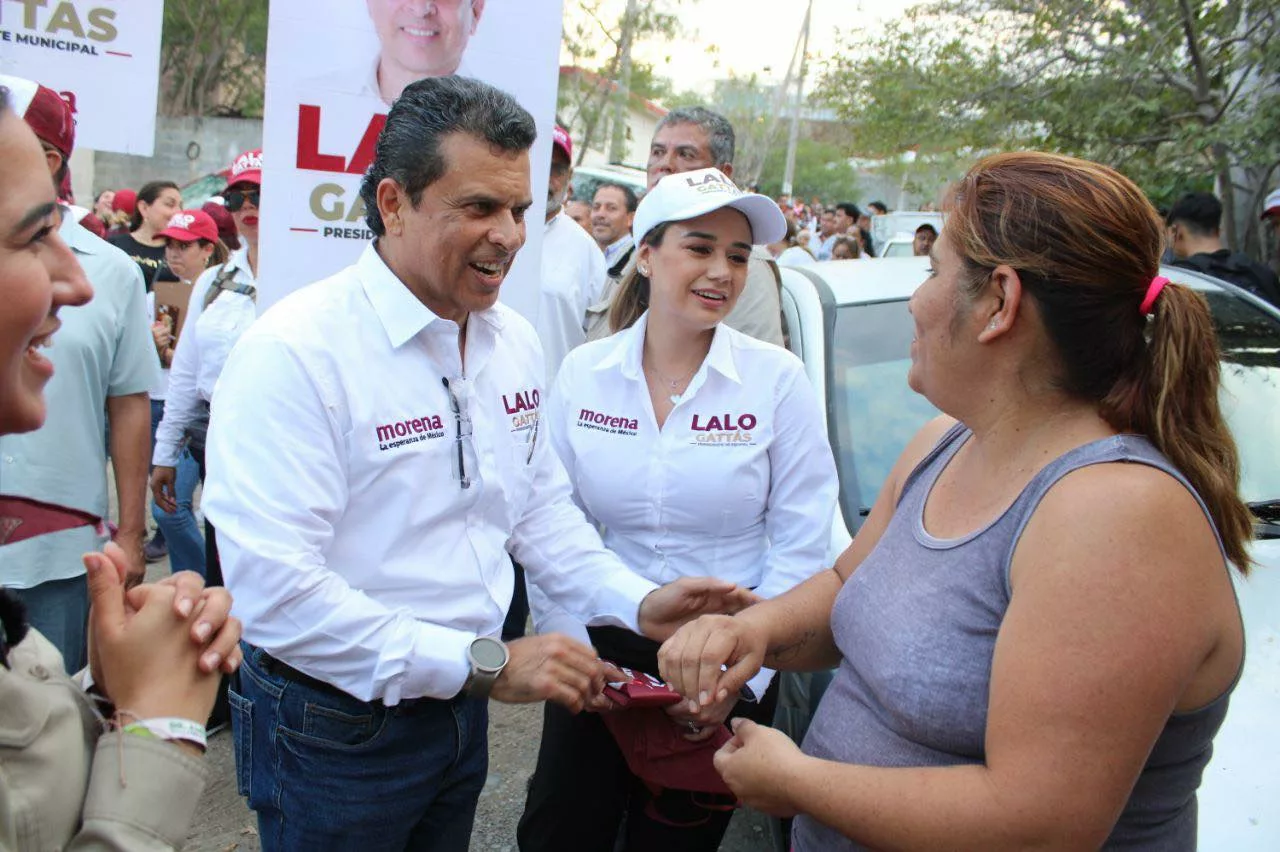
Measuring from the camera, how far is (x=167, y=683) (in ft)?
4.23

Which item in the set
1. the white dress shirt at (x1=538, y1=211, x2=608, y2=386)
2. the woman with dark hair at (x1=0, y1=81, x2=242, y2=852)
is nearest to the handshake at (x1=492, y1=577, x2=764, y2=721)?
the woman with dark hair at (x1=0, y1=81, x2=242, y2=852)

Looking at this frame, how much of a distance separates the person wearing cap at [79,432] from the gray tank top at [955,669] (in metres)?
2.04

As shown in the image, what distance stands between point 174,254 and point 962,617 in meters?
5.62

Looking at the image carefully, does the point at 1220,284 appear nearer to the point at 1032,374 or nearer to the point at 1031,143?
the point at 1032,374

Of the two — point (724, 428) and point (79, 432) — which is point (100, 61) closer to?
point (79, 432)

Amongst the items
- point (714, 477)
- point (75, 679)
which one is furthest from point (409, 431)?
point (714, 477)

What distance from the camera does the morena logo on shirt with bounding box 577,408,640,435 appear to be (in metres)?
2.77

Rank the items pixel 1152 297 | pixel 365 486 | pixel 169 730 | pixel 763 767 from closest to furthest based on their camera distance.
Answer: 1. pixel 169 730
2. pixel 1152 297
3. pixel 763 767
4. pixel 365 486

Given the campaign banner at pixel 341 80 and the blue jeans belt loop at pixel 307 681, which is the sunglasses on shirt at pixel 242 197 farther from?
the blue jeans belt loop at pixel 307 681

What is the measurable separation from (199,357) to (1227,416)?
155 inches

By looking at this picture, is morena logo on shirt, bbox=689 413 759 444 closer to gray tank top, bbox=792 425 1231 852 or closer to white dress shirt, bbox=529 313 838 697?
white dress shirt, bbox=529 313 838 697

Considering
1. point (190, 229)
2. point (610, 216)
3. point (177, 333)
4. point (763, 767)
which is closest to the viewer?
point (763, 767)

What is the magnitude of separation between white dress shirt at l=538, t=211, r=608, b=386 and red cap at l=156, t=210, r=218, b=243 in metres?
2.50

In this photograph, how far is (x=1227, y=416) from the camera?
9.92 feet
